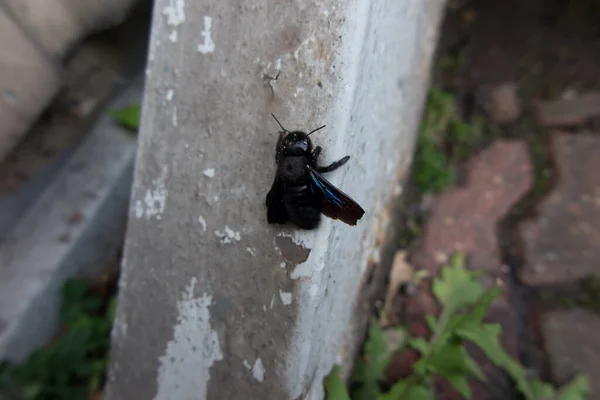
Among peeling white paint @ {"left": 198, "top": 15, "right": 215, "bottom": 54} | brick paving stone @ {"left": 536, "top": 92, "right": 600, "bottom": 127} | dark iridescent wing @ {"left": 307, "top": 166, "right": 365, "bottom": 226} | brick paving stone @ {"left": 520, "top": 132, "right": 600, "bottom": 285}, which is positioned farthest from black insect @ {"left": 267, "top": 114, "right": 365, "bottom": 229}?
brick paving stone @ {"left": 536, "top": 92, "right": 600, "bottom": 127}

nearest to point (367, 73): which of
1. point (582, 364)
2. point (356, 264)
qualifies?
point (356, 264)

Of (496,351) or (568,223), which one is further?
(568,223)

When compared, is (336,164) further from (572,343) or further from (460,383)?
(572,343)

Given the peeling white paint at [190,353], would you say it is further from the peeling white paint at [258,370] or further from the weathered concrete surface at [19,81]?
the weathered concrete surface at [19,81]

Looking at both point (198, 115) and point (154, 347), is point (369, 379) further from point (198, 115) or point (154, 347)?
point (198, 115)

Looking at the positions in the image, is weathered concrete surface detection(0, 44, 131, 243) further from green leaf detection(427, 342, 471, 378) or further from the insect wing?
green leaf detection(427, 342, 471, 378)

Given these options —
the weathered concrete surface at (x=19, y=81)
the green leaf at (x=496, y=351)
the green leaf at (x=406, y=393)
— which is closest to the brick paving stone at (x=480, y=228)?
the green leaf at (x=496, y=351)

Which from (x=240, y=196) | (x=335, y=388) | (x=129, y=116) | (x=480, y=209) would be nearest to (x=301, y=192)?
(x=240, y=196)

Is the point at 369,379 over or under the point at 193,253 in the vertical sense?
under

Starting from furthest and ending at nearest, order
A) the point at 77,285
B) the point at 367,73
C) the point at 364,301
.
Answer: the point at 77,285 → the point at 364,301 → the point at 367,73
